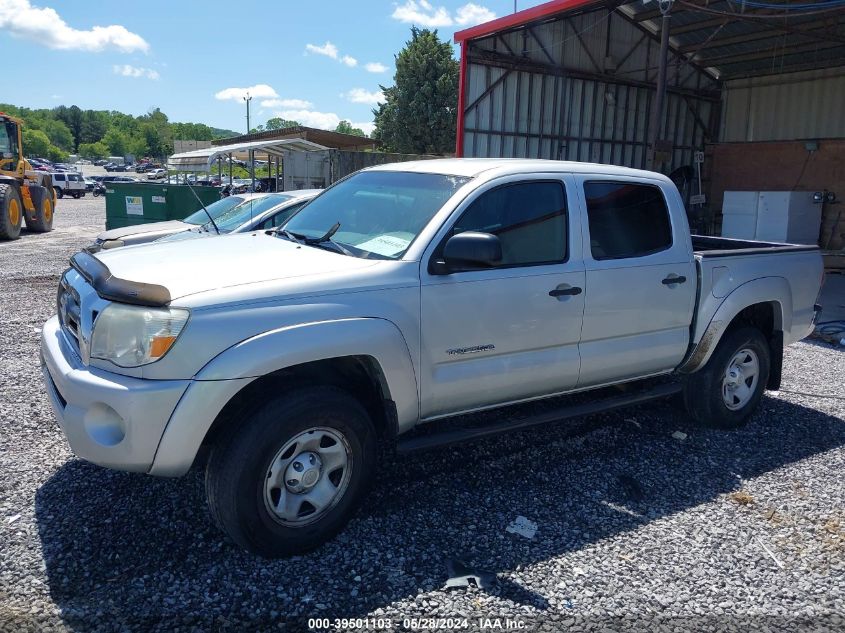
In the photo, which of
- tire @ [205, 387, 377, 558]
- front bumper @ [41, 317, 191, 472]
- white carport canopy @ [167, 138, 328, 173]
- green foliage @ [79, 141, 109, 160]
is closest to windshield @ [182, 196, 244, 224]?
white carport canopy @ [167, 138, 328, 173]

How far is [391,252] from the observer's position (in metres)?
3.69

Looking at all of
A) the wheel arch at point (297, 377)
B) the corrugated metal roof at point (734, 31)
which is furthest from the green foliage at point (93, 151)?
the wheel arch at point (297, 377)

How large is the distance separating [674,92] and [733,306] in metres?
16.8

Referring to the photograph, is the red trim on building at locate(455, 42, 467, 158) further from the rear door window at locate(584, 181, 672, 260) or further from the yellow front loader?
the yellow front loader

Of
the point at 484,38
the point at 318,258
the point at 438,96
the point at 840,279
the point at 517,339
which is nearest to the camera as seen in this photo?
Result: the point at 318,258

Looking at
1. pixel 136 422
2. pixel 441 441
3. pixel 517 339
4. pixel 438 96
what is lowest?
pixel 441 441

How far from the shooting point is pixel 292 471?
3287 millimetres

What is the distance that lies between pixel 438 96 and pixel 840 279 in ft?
84.6

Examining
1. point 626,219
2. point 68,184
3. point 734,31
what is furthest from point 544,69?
point 68,184

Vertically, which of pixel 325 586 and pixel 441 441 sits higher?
pixel 441 441

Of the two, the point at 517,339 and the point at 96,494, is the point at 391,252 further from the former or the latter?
the point at 96,494

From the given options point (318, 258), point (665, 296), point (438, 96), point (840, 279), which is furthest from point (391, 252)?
point (438, 96)

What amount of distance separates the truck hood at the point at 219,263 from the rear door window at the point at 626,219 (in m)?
1.63

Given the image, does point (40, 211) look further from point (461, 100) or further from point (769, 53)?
point (769, 53)
